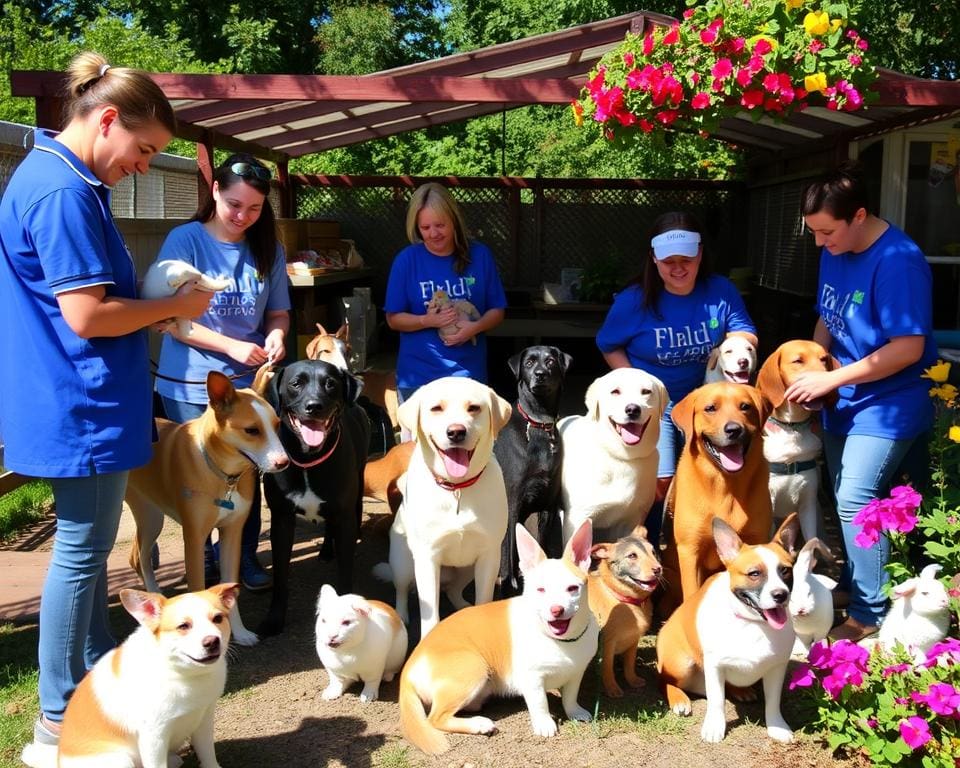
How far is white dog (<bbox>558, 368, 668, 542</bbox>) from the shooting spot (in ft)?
13.5

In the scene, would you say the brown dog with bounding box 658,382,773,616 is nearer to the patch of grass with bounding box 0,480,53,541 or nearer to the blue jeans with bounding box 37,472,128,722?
the blue jeans with bounding box 37,472,128,722

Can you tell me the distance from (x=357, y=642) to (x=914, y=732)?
193 centimetres

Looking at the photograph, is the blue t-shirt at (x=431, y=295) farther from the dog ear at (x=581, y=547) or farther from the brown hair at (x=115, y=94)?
the brown hair at (x=115, y=94)

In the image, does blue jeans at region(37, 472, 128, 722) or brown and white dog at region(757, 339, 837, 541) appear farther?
brown and white dog at region(757, 339, 837, 541)

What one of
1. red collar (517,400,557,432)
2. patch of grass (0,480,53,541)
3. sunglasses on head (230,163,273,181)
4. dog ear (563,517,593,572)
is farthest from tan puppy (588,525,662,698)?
patch of grass (0,480,53,541)

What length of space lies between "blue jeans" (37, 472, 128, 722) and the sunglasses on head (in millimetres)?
1661

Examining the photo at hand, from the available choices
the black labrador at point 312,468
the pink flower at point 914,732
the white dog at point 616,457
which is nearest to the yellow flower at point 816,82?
the white dog at point 616,457

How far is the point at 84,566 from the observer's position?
9.77 ft

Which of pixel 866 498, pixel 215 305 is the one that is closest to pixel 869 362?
pixel 866 498

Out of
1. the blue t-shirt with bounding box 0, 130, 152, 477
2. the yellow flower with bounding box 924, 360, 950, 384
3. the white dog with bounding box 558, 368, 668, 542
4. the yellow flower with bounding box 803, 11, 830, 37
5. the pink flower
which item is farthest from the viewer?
the white dog with bounding box 558, 368, 668, 542

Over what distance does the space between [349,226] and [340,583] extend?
303 inches

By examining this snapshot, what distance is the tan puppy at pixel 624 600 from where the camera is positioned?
12.0 ft

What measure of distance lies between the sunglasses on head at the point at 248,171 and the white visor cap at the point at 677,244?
1925 millimetres

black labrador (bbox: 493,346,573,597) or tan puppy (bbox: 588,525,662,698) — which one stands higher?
black labrador (bbox: 493,346,573,597)
